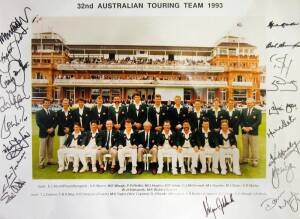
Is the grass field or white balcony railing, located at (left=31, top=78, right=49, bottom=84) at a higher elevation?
white balcony railing, located at (left=31, top=78, right=49, bottom=84)

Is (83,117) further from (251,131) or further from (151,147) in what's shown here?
(251,131)

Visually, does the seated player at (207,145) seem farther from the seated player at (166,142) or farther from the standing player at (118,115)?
the standing player at (118,115)

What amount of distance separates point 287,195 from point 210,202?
0.72 ft

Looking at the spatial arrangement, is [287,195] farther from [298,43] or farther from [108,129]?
[108,129]

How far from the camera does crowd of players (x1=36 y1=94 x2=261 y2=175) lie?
1003mm

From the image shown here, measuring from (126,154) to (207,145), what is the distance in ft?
0.76
